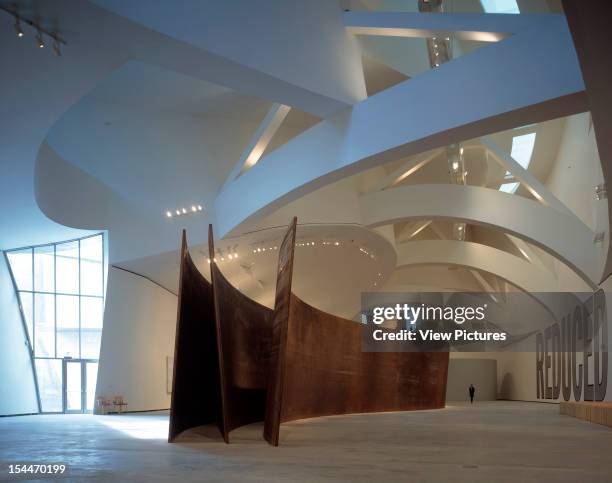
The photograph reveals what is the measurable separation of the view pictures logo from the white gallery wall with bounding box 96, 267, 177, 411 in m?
13.3

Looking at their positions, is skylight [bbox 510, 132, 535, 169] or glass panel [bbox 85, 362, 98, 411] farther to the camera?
skylight [bbox 510, 132, 535, 169]

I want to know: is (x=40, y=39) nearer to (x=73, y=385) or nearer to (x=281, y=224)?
(x=281, y=224)

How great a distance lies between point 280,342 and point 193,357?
215 centimetres

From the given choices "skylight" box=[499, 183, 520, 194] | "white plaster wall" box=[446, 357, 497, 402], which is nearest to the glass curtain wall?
"skylight" box=[499, 183, 520, 194]

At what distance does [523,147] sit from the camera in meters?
24.4

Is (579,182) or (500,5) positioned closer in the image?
(500,5)

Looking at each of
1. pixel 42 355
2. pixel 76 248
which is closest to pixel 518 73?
pixel 76 248

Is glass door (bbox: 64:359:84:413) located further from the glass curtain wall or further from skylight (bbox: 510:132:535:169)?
skylight (bbox: 510:132:535:169)

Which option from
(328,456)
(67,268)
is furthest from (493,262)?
(328,456)

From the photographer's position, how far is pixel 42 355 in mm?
21016

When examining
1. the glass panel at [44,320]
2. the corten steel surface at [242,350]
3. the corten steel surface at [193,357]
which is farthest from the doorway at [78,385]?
the corten steel surface at [193,357]

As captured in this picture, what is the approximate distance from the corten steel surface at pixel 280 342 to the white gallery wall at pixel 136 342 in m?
11.8

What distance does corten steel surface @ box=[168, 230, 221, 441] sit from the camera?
352 inches

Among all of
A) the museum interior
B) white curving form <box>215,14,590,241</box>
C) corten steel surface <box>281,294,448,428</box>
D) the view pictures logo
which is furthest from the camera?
the view pictures logo
